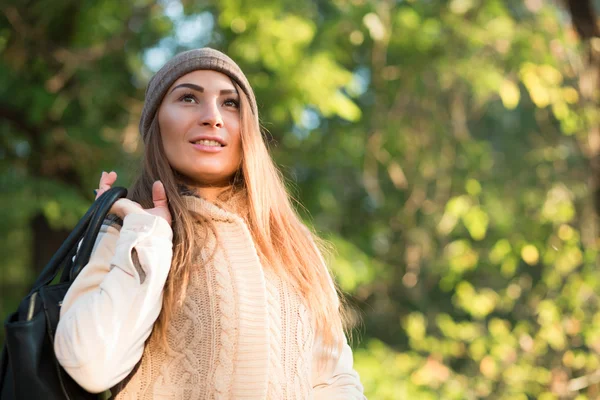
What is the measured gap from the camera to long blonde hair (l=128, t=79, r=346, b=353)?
2.22 m

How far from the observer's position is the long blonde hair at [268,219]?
2217mm

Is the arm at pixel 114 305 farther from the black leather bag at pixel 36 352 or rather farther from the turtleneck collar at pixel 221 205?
the turtleneck collar at pixel 221 205

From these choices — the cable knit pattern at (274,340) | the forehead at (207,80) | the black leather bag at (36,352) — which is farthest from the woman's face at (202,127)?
the black leather bag at (36,352)

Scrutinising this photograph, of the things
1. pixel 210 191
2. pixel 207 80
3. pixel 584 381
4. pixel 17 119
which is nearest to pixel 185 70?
pixel 207 80

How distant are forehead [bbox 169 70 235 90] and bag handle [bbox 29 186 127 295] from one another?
43 centimetres

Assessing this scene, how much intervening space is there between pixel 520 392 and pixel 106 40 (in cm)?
467

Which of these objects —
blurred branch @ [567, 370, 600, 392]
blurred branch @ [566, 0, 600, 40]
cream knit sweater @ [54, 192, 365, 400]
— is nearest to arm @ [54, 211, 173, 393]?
cream knit sweater @ [54, 192, 365, 400]

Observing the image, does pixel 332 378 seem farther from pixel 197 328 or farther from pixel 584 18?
pixel 584 18

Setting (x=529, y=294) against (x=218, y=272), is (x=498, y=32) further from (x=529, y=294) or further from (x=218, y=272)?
(x=218, y=272)

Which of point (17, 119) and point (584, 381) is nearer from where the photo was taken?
point (584, 381)

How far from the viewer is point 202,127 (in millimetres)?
2201

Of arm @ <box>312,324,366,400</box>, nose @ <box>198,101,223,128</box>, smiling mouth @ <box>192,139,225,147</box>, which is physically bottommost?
arm @ <box>312,324,366,400</box>

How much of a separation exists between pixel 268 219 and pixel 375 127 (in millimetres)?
5897

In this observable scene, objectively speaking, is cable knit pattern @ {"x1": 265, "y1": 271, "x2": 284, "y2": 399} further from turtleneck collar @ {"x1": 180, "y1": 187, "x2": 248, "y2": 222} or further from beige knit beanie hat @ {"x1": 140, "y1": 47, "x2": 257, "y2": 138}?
beige knit beanie hat @ {"x1": 140, "y1": 47, "x2": 257, "y2": 138}
